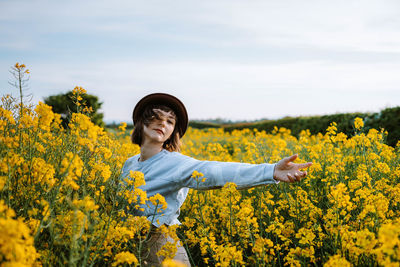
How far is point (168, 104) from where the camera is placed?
→ 9.51ft

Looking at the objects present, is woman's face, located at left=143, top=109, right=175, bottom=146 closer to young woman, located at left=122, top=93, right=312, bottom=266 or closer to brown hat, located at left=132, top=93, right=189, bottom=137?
young woman, located at left=122, top=93, right=312, bottom=266

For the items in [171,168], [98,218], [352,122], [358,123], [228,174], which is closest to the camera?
[98,218]

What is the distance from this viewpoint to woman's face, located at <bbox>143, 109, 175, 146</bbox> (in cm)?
264

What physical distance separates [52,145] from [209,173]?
141 cm

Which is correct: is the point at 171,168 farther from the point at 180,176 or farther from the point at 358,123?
the point at 358,123

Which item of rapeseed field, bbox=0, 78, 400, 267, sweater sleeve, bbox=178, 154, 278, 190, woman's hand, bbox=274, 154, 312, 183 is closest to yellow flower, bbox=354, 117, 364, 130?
rapeseed field, bbox=0, 78, 400, 267

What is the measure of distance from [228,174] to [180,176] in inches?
15.5

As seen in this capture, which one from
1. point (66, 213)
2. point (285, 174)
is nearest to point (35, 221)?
point (66, 213)

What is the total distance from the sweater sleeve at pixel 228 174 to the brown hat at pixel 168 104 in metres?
0.71

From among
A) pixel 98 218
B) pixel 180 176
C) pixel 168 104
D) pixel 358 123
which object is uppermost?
pixel 168 104

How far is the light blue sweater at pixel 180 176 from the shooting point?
7.09 feet

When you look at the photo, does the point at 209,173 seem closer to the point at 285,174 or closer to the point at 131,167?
the point at 285,174

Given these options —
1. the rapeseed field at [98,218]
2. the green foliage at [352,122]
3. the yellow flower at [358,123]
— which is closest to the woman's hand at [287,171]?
the rapeseed field at [98,218]

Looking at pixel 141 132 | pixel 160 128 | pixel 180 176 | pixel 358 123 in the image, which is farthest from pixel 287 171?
pixel 358 123
